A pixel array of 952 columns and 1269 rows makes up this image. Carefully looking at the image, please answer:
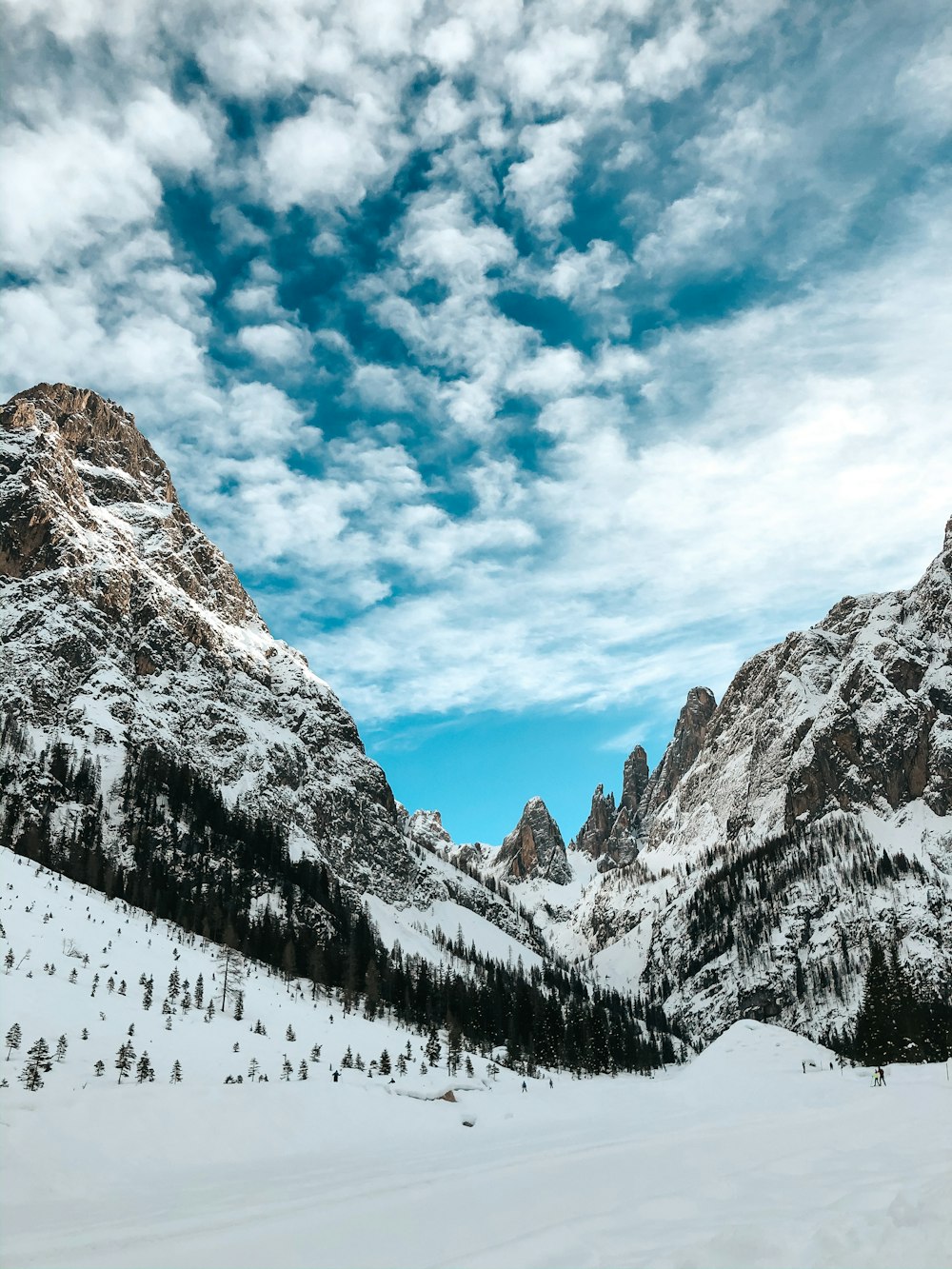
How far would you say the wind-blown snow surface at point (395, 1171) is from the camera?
318 inches

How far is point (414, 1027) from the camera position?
89000 mm

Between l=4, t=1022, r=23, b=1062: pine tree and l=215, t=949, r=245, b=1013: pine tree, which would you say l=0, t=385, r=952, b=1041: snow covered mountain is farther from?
l=4, t=1022, r=23, b=1062: pine tree

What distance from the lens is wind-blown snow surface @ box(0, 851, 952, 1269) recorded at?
8.09 m

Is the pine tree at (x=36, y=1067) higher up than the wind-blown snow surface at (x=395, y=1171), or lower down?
higher up

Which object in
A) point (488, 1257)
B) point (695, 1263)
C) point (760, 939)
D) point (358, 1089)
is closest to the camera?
point (695, 1263)

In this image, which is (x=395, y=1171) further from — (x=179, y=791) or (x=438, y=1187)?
(x=179, y=791)

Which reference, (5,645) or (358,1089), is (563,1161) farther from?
(5,645)

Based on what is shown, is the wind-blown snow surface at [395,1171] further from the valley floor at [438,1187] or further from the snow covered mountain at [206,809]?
the snow covered mountain at [206,809]

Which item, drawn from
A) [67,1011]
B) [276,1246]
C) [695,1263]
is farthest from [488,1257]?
[67,1011]

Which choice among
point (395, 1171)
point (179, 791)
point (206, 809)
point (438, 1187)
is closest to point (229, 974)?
point (395, 1171)

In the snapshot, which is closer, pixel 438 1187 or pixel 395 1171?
pixel 438 1187

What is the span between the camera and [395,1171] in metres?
19.1

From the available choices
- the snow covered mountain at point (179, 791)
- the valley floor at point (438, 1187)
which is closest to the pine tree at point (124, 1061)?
the valley floor at point (438, 1187)

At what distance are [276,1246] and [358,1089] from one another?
32716mm
